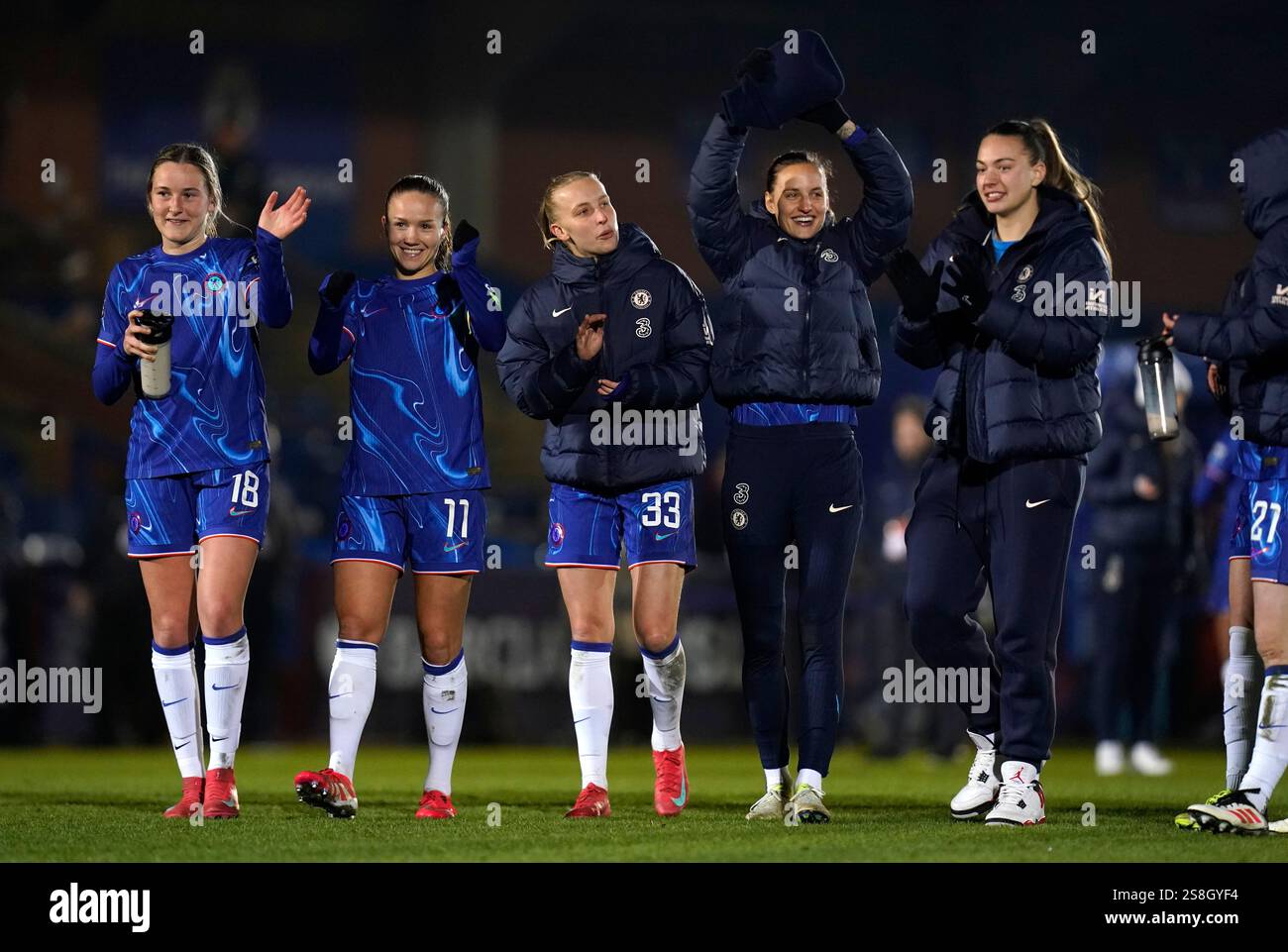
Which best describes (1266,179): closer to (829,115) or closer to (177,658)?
(829,115)

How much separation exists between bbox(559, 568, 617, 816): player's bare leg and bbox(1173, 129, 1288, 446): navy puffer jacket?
2106 mm

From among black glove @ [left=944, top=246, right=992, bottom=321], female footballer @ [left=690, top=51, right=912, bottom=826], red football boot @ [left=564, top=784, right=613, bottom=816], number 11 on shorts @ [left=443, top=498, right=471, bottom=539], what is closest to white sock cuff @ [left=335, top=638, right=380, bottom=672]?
number 11 on shorts @ [left=443, top=498, right=471, bottom=539]

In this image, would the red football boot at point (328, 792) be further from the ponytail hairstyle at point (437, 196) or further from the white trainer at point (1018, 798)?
the white trainer at point (1018, 798)

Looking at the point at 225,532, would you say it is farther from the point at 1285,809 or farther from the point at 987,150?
the point at 1285,809

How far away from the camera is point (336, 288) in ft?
19.5

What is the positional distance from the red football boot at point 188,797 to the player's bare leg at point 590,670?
129 cm

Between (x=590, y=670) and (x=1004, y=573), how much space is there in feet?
4.75

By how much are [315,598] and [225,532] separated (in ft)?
19.3

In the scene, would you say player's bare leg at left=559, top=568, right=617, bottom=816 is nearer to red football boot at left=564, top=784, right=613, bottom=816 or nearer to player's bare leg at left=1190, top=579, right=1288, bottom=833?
Result: red football boot at left=564, top=784, right=613, bottom=816

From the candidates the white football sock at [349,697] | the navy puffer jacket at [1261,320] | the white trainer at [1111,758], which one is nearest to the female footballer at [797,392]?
the navy puffer jacket at [1261,320]

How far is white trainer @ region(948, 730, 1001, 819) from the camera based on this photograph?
589cm

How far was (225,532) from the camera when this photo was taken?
5840 millimetres
